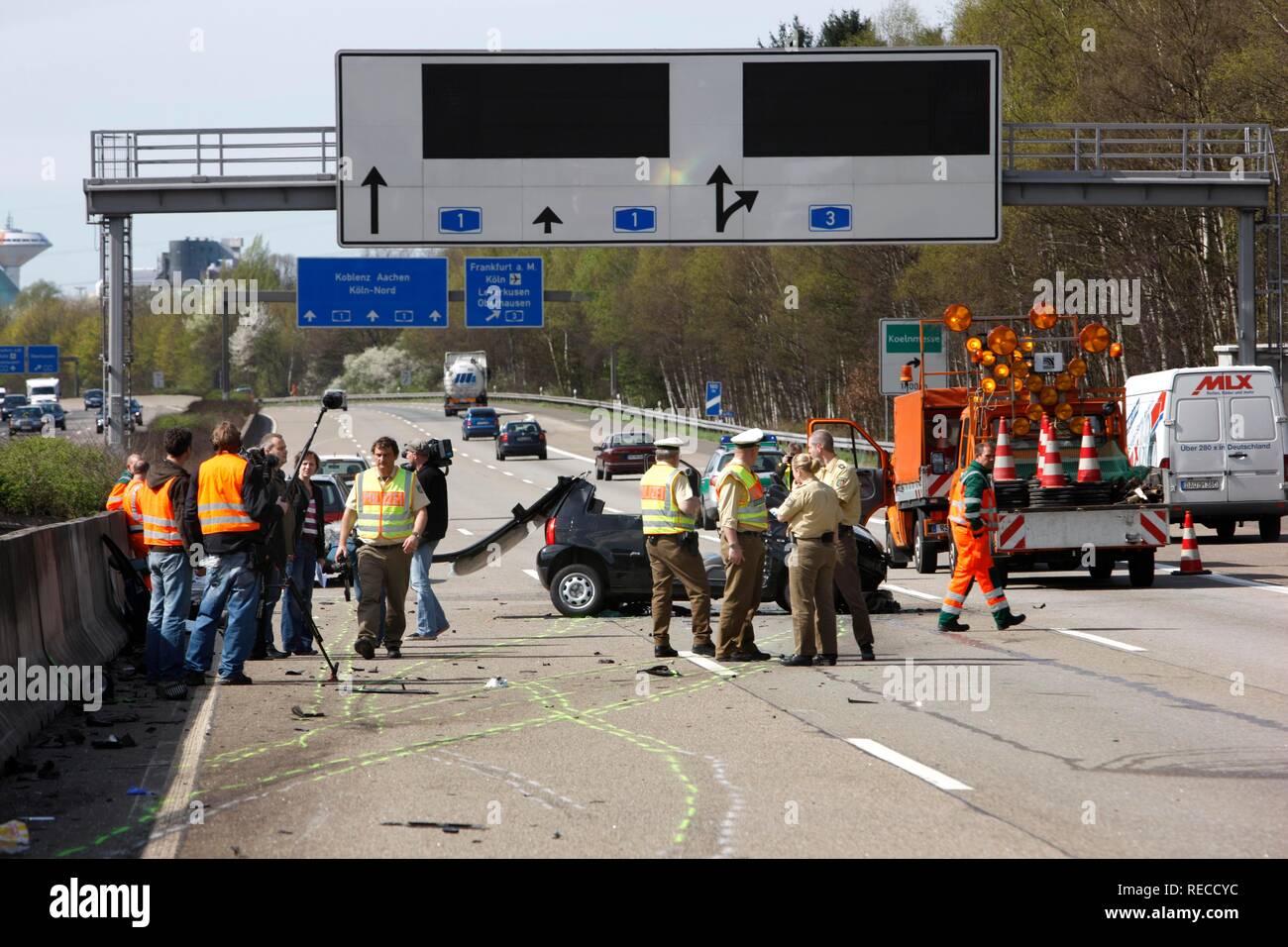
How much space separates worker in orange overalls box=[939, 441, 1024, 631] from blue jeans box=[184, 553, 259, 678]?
6.42 m

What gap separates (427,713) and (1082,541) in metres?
10.8

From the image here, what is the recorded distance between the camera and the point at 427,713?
1162cm

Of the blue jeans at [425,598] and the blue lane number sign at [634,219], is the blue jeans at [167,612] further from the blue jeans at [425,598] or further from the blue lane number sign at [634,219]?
the blue lane number sign at [634,219]

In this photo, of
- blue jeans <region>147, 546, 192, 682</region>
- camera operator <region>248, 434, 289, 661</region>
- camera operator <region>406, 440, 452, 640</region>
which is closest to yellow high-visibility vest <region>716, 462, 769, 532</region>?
camera operator <region>406, 440, 452, 640</region>

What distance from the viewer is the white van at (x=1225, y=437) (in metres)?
26.5

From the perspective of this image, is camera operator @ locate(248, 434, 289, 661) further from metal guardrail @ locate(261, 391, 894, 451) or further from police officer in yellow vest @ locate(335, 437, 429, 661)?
metal guardrail @ locate(261, 391, 894, 451)

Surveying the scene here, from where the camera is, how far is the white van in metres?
26.5

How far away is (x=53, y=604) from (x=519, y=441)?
167 ft

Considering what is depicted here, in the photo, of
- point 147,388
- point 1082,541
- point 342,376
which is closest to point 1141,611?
point 1082,541

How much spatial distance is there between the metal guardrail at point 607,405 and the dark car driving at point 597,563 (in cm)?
1764

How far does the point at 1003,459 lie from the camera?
21.0 metres

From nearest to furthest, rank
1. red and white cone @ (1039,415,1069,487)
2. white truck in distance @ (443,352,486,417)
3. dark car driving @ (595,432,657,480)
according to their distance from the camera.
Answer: red and white cone @ (1039,415,1069,487) < dark car driving @ (595,432,657,480) < white truck in distance @ (443,352,486,417)

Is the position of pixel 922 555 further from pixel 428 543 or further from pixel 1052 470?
pixel 428 543

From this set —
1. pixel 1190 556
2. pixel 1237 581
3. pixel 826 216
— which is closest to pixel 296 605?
pixel 1237 581
